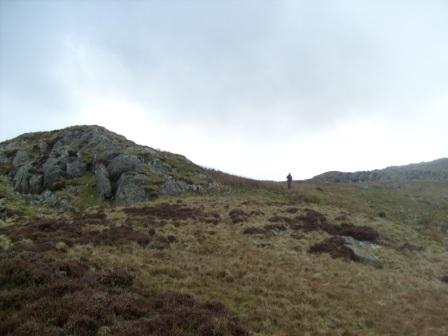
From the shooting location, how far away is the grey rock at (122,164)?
42062 millimetres

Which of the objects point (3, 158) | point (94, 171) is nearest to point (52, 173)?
point (94, 171)

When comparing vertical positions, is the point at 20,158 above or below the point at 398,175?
below

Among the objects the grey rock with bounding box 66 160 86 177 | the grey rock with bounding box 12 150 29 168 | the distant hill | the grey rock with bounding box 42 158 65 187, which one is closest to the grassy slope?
the grey rock with bounding box 42 158 65 187

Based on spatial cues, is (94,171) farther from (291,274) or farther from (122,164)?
(291,274)

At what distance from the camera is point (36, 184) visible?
41.7m

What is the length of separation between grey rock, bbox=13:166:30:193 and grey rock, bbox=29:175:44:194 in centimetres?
53

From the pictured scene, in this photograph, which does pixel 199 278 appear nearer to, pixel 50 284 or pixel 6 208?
pixel 50 284

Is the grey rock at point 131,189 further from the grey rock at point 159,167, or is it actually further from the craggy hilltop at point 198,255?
the grey rock at point 159,167

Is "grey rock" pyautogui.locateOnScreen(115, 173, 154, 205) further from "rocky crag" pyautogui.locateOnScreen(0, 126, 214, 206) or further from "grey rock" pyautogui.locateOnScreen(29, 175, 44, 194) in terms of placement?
"grey rock" pyautogui.locateOnScreen(29, 175, 44, 194)

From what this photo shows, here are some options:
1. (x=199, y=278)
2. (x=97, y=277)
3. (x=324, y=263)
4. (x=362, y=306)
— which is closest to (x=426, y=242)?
(x=324, y=263)

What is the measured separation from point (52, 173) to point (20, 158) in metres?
9.61

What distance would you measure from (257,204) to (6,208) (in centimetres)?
2081

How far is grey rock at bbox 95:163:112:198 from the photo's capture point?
39.7m

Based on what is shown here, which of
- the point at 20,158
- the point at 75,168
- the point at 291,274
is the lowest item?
the point at 291,274
